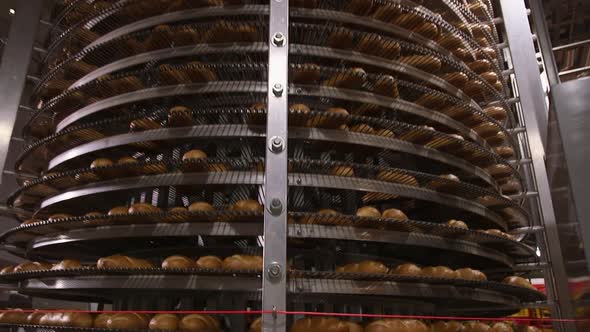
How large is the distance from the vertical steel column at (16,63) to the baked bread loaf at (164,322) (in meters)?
2.03

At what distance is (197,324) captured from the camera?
1.80 meters

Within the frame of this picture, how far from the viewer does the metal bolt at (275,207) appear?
6.04ft

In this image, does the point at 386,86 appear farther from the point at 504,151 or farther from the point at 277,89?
the point at 504,151

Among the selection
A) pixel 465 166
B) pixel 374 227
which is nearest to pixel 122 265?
pixel 374 227

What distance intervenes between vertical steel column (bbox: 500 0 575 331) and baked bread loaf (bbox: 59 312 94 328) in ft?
8.50

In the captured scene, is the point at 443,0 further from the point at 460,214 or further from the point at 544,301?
the point at 544,301

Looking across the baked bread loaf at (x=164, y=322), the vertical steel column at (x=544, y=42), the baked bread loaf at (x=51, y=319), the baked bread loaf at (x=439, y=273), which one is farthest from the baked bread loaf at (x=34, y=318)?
Result: the vertical steel column at (x=544, y=42)

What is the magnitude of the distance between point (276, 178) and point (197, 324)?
2.15 ft

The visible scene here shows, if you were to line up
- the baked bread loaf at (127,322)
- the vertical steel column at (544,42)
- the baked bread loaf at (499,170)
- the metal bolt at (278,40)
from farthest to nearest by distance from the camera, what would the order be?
the vertical steel column at (544,42) → the baked bread loaf at (499,170) → the metal bolt at (278,40) → the baked bread loaf at (127,322)

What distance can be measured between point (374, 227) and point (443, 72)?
4.37 feet

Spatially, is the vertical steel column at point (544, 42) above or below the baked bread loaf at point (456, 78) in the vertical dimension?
above

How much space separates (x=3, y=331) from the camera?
2.56 meters

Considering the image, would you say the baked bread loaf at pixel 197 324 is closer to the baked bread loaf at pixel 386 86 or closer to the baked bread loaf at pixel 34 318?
the baked bread loaf at pixel 34 318

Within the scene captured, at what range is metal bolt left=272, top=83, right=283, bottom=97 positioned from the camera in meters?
2.04
